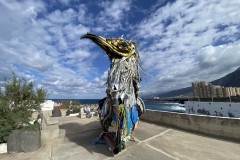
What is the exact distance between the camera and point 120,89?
385 centimetres

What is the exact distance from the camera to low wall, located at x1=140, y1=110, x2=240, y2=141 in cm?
479

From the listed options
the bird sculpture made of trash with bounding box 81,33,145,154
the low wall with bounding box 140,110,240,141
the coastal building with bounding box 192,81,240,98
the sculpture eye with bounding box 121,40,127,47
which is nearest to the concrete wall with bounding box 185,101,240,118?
the coastal building with bounding box 192,81,240,98

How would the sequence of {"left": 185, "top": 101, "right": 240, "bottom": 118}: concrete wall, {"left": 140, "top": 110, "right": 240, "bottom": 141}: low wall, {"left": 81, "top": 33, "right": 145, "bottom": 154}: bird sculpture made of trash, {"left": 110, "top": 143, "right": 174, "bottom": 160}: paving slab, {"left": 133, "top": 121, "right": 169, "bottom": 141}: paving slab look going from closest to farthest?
{"left": 110, "top": 143, "right": 174, "bottom": 160}: paving slab, {"left": 81, "top": 33, "right": 145, "bottom": 154}: bird sculpture made of trash, {"left": 140, "top": 110, "right": 240, "bottom": 141}: low wall, {"left": 133, "top": 121, "right": 169, "bottom": 141}: paving slab, {"left": 185, "top": 101, "right": 240, "bottom": 118}: concrete wall

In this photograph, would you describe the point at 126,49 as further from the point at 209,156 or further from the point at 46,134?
the point at 46,134

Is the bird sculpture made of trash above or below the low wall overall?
above

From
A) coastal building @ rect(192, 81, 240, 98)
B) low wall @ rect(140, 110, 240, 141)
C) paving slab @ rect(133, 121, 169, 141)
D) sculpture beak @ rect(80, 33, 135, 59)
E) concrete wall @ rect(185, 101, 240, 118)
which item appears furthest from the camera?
coastal building @ rect(192, 81, 240, 98)

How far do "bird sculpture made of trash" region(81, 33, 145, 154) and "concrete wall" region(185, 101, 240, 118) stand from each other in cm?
2601

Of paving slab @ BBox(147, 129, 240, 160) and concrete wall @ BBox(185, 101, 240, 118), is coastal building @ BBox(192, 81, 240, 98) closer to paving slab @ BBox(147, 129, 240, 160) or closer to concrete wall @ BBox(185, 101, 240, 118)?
concrete wall @ BBox(185, 101, 240, 118)

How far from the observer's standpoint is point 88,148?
14.5 ft

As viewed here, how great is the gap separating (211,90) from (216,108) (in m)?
28.7

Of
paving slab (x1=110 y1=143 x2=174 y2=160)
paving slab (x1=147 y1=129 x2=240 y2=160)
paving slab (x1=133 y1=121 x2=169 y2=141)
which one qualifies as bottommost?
paving slab (x1=133 y1=121 x2=169 y2=141)

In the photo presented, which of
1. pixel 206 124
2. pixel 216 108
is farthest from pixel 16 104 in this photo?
pixel 216 108

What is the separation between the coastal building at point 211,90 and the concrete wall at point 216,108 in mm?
21256

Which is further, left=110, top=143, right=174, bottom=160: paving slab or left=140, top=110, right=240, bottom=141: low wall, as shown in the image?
left=140, top=110, right=240, bottom=141: low wall
